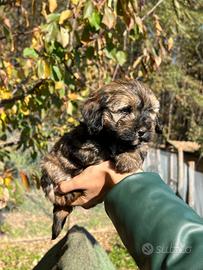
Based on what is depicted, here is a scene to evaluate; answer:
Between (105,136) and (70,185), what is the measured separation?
385 millimetres

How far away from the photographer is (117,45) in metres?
3.78

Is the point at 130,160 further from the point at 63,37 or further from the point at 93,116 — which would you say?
the point at 63,37

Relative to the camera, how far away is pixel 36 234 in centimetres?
945

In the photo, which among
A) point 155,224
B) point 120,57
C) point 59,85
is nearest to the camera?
point 155,224

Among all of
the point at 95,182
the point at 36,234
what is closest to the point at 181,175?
the point at 36,234

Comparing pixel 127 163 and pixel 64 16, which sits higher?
pixel 64 16

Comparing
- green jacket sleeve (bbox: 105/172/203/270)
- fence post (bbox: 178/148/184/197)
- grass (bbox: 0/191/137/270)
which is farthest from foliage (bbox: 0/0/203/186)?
fence post (bbox: 178/148/184/197)

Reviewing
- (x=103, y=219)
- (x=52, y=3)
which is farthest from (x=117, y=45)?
(x=103, y=219)

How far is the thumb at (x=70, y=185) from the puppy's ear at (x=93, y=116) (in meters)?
0.33

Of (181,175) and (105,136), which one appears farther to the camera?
(181,175)

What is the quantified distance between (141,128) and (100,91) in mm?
441

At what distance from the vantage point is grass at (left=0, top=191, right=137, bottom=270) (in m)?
7.92

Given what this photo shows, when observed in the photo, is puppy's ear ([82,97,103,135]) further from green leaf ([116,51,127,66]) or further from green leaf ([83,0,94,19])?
green leaf ([116,51,127,66])

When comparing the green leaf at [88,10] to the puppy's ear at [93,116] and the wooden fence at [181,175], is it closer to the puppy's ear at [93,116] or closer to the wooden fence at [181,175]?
the puppy's ear at [93,116]
